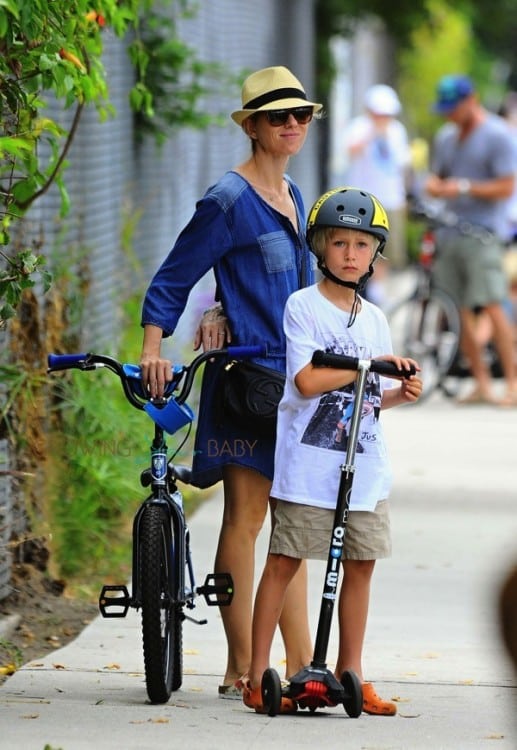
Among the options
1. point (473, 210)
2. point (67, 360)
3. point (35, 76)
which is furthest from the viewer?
point (473, 210)

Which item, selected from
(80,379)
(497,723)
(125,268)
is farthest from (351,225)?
(125,268)

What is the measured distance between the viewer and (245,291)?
538cm

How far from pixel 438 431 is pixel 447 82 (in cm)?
244

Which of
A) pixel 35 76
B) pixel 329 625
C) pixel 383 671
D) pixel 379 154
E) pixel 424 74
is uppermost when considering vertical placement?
pixel 424 74

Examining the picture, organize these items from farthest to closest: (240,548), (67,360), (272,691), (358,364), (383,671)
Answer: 1. (383,671)
2. (240,548)
3. (67,360)
4. (272,691)
5. (358,364)

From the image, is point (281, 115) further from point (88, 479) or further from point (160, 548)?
point (88, 479)

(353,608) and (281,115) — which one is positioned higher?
(281,115)

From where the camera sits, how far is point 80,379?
7613 millimetres

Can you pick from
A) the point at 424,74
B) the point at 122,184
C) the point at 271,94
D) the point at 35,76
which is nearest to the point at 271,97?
the point at 271,94

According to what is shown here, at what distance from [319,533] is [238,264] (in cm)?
89

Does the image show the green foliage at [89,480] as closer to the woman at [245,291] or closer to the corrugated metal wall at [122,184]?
the corrugated metal wall at [122,184]

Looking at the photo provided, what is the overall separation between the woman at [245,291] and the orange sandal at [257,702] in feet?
0.51

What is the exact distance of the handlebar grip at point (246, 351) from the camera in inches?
203

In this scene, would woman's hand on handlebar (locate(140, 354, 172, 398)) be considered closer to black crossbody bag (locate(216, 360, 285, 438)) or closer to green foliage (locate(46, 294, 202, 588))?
black crossbody bag (locate(216, 360, 285, 438))
